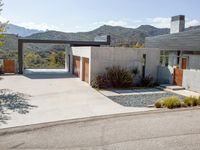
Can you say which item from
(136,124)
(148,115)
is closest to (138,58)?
(148,115)

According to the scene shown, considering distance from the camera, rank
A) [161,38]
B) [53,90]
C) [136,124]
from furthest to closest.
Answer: [161,38] → [53,90] → [136,124]

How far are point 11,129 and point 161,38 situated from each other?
21708mm

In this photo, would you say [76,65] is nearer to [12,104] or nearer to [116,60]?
[116,60]

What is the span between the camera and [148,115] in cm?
909

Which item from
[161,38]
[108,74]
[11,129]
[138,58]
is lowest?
[11,129]

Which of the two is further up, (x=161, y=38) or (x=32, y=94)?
(x=161, y=38)

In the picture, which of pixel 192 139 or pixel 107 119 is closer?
pixel 192 139

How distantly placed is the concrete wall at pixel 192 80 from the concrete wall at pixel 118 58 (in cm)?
324

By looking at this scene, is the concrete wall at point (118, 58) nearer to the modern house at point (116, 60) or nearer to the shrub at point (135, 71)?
the modern house at point (116, 60)

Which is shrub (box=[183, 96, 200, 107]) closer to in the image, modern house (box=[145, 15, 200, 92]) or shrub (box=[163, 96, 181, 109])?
shrub (box=[163, 96, 181, 109])

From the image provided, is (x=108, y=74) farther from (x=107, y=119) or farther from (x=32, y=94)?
(x=107, y=119)

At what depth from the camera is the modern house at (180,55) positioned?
16141 millimetres

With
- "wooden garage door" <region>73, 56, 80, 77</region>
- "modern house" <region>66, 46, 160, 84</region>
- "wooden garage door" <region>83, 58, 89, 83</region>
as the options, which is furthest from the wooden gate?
"wooden garage door" <region>73, 56, 80, 77</region>

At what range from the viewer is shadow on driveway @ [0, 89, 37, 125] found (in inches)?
379
